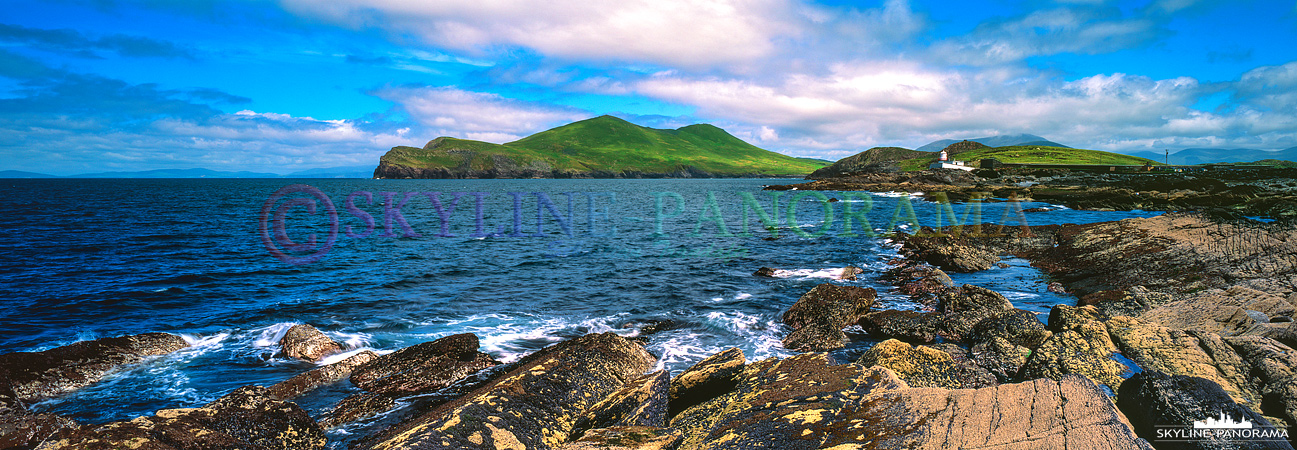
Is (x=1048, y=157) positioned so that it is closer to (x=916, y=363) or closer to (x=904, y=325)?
(x=904, y=325)

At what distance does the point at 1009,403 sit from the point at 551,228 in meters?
44.1

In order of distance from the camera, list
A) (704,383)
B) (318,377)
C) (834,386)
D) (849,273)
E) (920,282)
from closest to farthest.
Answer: (834,386) < (704,383) < (318,377) < (920,282) < (849,273)

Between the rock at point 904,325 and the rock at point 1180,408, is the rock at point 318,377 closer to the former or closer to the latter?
the rock at point 904,325

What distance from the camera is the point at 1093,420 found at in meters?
5.87

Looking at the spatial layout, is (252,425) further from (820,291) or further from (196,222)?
(196,222)

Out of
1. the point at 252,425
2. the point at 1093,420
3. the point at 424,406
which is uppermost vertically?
the point at 1093,420

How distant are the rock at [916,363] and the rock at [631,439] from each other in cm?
509

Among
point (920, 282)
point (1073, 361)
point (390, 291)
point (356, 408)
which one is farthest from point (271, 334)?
point (920, 282)

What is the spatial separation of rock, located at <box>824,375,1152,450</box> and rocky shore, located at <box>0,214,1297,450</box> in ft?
0.08

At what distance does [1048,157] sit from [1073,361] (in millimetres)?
155092

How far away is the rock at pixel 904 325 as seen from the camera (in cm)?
1455

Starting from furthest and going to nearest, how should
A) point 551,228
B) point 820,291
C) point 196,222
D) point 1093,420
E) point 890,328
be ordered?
point 196,222 → point 551,228 → point 820,291 → point 890,328 → point 1093,420

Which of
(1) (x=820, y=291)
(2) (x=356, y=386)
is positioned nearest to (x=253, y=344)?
(2) (x=356, y=386)

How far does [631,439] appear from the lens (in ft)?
20.5
